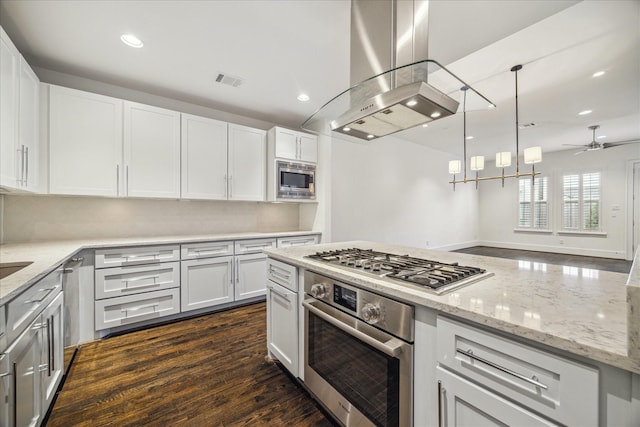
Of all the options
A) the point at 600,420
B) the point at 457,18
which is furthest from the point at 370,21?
the point at 600,420

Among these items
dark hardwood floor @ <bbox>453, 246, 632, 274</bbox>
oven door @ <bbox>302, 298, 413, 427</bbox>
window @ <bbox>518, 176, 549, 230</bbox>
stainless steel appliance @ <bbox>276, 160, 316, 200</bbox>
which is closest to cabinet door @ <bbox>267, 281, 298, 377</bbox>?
oven door @ <bbox>302, 298, 413, 427</bbox>

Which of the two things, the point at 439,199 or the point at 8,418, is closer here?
the point at 8,418

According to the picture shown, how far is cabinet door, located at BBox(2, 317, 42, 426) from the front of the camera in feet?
3.67

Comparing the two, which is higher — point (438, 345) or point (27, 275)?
point (27, 275)

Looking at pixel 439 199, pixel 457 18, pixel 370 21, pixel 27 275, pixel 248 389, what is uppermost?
pixel 457 18

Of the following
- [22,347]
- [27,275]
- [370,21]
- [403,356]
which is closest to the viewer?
[403,356]

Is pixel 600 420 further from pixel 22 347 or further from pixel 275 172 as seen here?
pixel 275 172

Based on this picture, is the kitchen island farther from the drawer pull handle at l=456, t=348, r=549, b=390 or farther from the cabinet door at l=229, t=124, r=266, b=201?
the cabinet door at l=229, t=124, r=266, b=201

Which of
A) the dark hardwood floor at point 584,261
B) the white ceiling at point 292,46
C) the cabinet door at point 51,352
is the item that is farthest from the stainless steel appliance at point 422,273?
the dark hardwood floor at point 584,261

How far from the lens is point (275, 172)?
379cm

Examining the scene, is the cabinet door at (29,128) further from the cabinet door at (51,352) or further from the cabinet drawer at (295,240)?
the cabinet drawer at (295,240)

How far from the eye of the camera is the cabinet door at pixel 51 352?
147 cm

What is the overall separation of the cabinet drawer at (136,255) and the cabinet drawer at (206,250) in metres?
0.09

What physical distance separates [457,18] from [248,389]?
3.08 m
